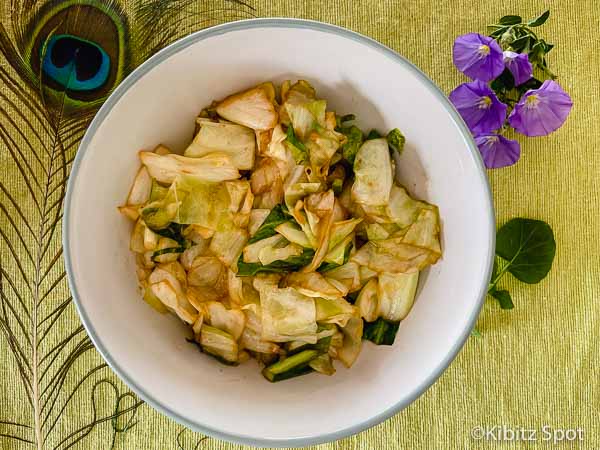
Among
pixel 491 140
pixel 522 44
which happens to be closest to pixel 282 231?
pixel 491 140

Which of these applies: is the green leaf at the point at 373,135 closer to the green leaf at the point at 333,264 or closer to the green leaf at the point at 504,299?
the green leaf at the point at 333,264

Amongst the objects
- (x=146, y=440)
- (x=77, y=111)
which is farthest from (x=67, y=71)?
(x=146, y=440)

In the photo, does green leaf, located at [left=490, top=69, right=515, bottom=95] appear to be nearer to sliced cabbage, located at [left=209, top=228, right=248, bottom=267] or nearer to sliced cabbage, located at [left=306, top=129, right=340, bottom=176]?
sliced cabbage, located at [left=306, top=129, right=340, bottom=176]

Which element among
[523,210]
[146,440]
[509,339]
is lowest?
[146,440]

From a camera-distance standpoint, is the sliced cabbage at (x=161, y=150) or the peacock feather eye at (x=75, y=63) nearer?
the sliced cabbage at (x=161, y=150)

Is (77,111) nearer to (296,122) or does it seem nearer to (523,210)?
(296,122)

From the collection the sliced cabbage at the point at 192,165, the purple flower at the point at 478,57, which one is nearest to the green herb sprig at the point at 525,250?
the purple flower at the point at 478,57

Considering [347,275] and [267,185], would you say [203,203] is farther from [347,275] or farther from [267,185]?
[347,275]
